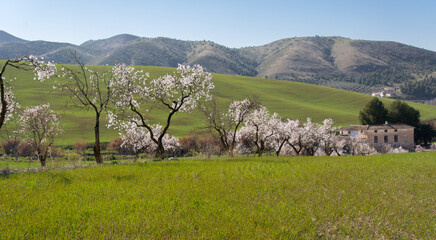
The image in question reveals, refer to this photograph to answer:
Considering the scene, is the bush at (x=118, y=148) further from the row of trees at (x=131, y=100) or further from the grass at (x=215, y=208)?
the grass at (x=215, y=208)

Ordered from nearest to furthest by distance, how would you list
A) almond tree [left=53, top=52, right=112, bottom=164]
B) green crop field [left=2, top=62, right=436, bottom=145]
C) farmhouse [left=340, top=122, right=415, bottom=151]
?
almond tree [left=53, top=52, right=112, bottom=164] < green crop field [left=2, top=62, right=436, bottom=145] < farmhouse [left=340, top=122, right=415, bottom=151]

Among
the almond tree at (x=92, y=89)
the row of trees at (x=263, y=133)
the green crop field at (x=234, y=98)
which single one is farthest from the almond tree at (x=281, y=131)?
the almond tree at (x=92, y=89)

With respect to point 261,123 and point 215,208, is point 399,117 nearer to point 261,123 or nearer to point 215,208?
point 261,123

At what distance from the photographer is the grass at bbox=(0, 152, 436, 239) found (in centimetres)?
824

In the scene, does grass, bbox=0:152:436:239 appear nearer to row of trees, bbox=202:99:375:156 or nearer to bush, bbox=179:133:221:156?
row of trees, bbox=202:99:375:156

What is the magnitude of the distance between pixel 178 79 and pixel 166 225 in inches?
1252

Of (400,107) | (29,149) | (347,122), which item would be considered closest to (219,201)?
(29,149)

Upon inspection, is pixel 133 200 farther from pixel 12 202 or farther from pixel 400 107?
pixel 400 107

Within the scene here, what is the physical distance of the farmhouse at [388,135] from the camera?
102 m

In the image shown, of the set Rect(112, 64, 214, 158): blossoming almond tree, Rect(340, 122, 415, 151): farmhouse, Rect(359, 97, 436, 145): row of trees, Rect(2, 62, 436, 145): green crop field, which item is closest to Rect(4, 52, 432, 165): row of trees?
Rect(112, 64, 214, 158): blossoming almond tree

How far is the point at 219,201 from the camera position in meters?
11.1

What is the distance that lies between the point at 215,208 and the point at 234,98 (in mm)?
125442

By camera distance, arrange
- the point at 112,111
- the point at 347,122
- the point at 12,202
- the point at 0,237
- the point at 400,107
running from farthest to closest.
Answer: the point at 347,122 → the point at 400,107 → the point at 112,111 → the point at 12,202 → the point at 0,237

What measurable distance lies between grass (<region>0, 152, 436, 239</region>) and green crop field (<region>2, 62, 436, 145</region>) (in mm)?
64957
